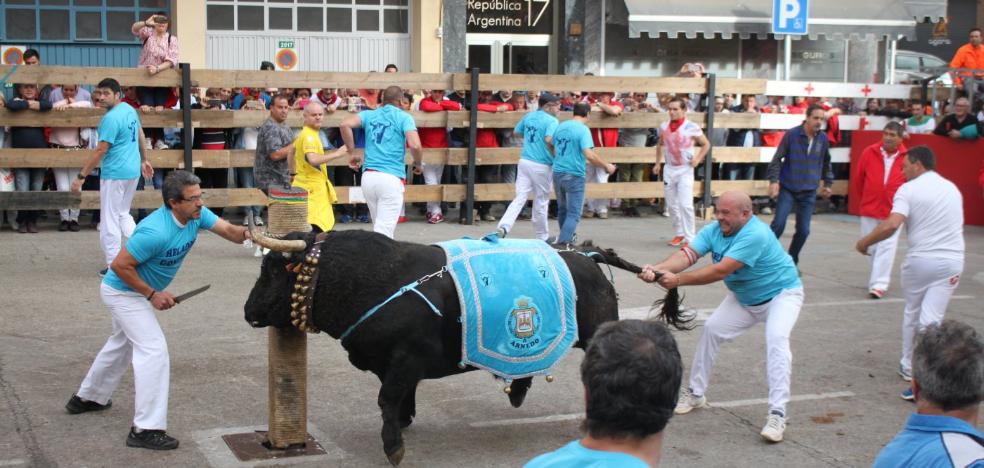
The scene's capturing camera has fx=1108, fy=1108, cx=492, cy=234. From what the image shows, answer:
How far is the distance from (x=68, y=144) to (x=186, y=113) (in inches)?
58.4

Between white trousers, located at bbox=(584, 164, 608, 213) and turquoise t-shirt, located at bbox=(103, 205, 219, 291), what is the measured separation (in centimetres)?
1040

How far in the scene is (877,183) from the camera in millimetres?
11156

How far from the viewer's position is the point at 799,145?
1214cm

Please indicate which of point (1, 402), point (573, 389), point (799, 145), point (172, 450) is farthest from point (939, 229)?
point (1, 402)

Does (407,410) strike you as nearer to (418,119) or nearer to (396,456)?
(396,456)

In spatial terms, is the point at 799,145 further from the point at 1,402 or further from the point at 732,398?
the point at 1,402

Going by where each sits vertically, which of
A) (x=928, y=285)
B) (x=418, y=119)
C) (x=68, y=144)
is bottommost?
(x=928, y=285)

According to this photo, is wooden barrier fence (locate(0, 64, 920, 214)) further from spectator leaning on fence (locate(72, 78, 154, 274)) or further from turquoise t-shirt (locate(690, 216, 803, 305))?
turquoise t-shirt (locate(690, 216, 803, 305))

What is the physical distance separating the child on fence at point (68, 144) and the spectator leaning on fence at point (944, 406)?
1212 cm

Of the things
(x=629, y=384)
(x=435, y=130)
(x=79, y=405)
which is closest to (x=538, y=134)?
(x=435, y=130)

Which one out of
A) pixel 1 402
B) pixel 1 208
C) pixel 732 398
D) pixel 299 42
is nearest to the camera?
pixel 1 402

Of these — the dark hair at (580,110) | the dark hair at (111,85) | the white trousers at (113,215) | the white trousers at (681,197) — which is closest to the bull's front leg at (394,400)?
the white trousers at (113,215)

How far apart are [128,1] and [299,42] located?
3.25m

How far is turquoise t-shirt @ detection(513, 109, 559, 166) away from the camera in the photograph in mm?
13430
